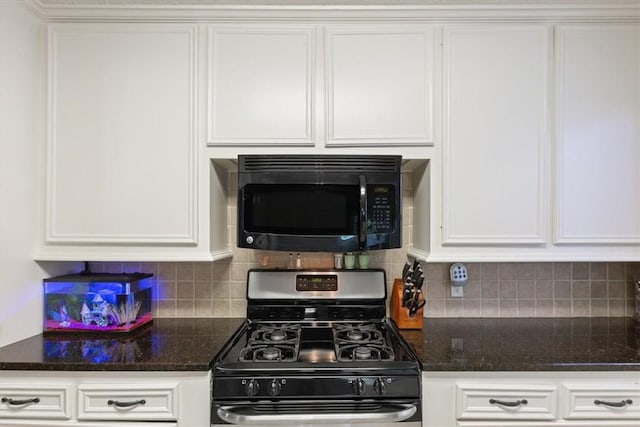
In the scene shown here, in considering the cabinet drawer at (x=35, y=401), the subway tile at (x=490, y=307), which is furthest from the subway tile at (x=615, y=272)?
the cabinet drawer at (x=35, y=401)

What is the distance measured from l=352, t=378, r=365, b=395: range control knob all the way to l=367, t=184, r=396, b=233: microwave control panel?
636 mm

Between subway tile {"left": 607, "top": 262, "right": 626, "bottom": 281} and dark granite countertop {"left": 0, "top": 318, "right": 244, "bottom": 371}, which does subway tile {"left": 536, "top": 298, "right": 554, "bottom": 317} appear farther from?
dark granite countertop {"left": 0, "top": 318, "right": 244, "bottom": 371}

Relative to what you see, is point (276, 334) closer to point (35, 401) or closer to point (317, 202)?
point (317, 202)

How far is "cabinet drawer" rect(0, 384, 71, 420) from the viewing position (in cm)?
144

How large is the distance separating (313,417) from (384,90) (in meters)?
1.40

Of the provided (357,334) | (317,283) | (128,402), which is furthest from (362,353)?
(128,402)

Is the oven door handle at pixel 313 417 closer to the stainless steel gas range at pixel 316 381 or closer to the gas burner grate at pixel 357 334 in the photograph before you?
the stainless steel gas range at pixel 316 381

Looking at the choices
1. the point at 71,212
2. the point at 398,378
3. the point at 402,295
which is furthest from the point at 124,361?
the point at 402,295

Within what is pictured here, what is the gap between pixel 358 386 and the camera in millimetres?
1412

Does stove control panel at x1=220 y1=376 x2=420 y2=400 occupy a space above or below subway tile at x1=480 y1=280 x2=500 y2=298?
below

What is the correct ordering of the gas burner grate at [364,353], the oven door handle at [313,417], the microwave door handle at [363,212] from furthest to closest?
1. the microwave door handle at [363,212]
2. the gas burner grate at [364,353]
3. the oven door handle at [313,417]

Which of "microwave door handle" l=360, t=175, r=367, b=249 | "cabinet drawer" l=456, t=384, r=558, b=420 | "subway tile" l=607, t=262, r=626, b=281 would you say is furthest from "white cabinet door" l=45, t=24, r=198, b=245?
"subway tile" l=607, t=262, r=626, b=281

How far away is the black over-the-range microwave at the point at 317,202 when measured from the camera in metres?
1.74

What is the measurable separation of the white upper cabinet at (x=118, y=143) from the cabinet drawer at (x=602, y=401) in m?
1.66
